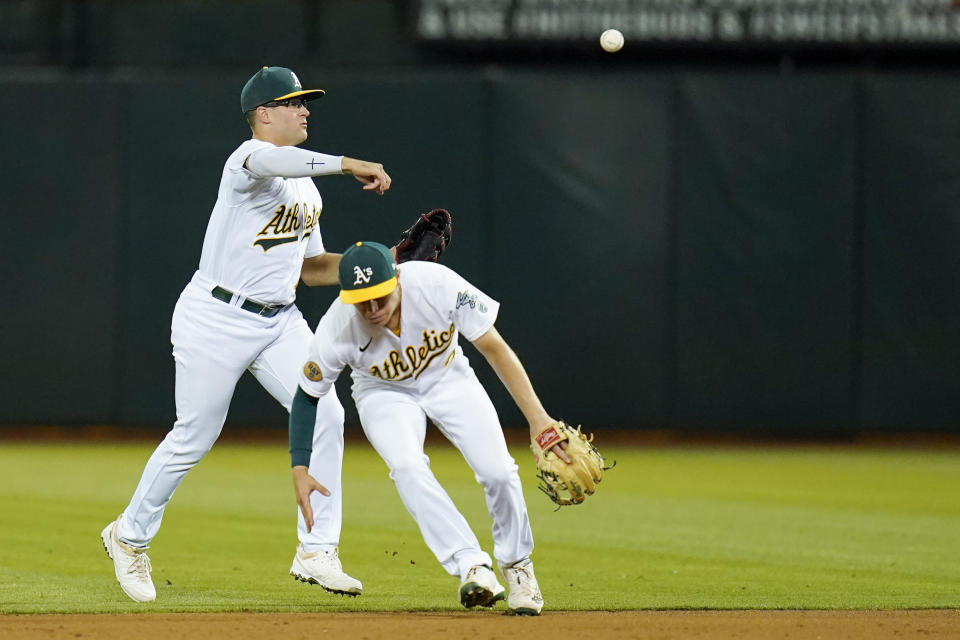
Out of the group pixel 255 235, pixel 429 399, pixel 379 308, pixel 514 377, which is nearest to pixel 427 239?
pixel 255 235

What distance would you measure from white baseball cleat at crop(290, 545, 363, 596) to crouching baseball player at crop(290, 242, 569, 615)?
0.60 m

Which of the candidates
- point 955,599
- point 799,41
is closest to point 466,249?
point 799,41

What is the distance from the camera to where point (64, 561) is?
21.0 ft

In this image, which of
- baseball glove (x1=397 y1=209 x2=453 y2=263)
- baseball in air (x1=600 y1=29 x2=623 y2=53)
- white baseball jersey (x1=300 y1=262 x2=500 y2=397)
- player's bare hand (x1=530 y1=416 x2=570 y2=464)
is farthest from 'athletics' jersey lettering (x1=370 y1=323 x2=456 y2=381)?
baseball in air (x1=600 y1=29 x2=623 y2=53)

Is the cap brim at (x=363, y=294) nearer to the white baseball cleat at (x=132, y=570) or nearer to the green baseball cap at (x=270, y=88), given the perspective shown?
the green baseball cap at (x=270, y=88)

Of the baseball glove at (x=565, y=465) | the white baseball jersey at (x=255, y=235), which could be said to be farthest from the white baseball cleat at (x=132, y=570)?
the baseball glove at (x=565, y=465)

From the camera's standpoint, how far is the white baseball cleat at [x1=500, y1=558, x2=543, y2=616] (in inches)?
197

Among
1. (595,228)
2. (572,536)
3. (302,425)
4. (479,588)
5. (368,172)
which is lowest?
(572,536)

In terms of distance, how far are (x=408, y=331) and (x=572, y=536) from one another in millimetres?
2832

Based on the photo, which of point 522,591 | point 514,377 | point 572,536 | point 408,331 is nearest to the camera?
point 514,377

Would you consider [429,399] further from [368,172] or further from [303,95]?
[303,95]

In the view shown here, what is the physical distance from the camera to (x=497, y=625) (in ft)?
15.8

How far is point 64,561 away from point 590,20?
796cm

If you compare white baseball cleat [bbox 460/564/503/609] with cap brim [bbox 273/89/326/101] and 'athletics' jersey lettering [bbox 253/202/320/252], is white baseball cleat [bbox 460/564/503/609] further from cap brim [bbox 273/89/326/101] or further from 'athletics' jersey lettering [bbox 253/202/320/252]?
cap brim [bbox 273/89/326/101]
